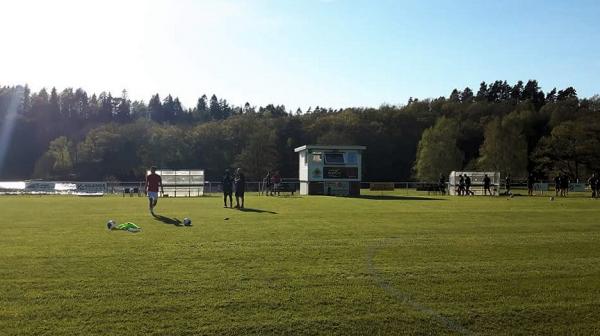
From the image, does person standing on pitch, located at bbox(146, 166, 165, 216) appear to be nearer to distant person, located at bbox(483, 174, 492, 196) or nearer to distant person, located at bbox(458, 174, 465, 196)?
distant person, located at bbox(458, 174, 465, 196)

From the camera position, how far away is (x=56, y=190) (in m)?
52.1

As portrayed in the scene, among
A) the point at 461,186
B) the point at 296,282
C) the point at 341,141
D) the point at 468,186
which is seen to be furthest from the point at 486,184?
the point at 341,141

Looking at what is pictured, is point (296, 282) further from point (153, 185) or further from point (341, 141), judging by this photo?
point (341, 141)

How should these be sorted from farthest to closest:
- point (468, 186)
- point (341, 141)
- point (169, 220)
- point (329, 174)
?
point (341, 141)
point (468, 186)
point (329, 174)
point (169, 220)

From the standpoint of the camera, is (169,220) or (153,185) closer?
(169,220)

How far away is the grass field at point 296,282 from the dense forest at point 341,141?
72208mm

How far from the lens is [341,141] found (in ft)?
333

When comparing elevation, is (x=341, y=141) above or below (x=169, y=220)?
above

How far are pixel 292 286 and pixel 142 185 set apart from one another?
45499 mm

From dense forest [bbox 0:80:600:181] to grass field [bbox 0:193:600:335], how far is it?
72.2 m

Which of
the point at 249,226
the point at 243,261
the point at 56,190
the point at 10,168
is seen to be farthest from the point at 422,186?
the point at 10,168

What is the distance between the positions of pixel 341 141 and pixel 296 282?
9278 cm

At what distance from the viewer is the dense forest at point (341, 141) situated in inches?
3356

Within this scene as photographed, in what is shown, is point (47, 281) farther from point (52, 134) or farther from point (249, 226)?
point (52, 134)
